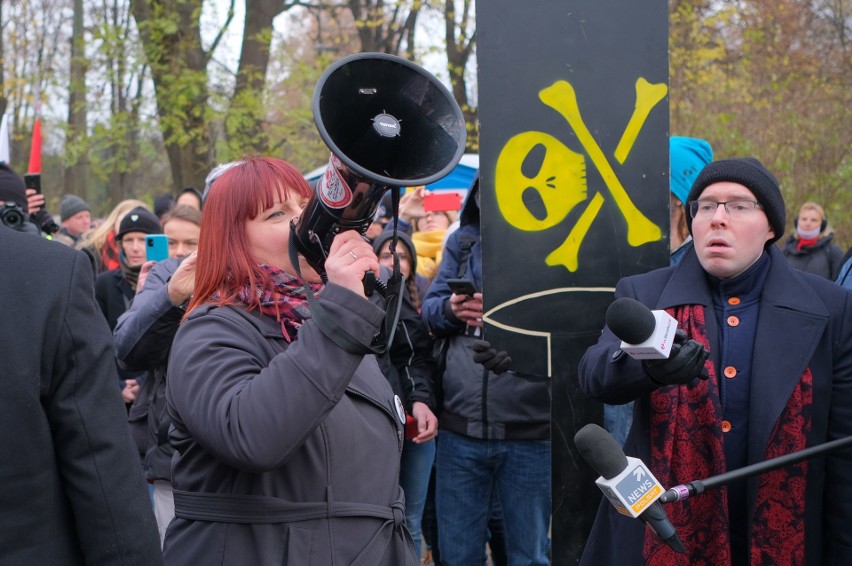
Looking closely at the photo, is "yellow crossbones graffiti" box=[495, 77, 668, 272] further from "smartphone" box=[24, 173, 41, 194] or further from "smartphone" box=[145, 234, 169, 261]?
"smartphone" box=[24, 173, 41, 194]

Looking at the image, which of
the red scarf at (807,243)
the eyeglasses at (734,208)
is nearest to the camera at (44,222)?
the eyeglasses at (734,208)

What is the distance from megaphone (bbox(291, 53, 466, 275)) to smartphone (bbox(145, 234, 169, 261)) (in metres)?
1.97

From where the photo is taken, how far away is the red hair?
215cm

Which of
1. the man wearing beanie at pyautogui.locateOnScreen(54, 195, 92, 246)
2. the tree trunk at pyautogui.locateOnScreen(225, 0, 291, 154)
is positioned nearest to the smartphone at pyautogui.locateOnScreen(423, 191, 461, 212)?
the man wearing beanie at pyautogui.locateOnScreen(54, 195, 92, 246)

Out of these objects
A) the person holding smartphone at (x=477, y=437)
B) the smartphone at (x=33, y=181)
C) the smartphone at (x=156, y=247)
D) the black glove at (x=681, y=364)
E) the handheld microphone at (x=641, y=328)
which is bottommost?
the person holding smartphone at (x=477, y=437)

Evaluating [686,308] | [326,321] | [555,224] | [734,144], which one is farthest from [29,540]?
[734,144]

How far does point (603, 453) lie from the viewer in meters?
2.08

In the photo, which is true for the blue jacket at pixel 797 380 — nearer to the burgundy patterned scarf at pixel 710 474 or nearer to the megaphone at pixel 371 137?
the burgundy patterned scarf at pixel 710 474

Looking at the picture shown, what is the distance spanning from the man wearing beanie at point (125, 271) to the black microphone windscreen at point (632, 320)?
3.11 metres

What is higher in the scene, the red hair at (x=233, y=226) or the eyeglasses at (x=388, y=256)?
the red hair at (x=233, y=226)

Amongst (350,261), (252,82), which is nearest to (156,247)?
(350,261)

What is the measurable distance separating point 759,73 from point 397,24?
6102 millimetres

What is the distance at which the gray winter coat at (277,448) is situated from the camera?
6.02 ft

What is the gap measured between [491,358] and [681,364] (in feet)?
3.55
